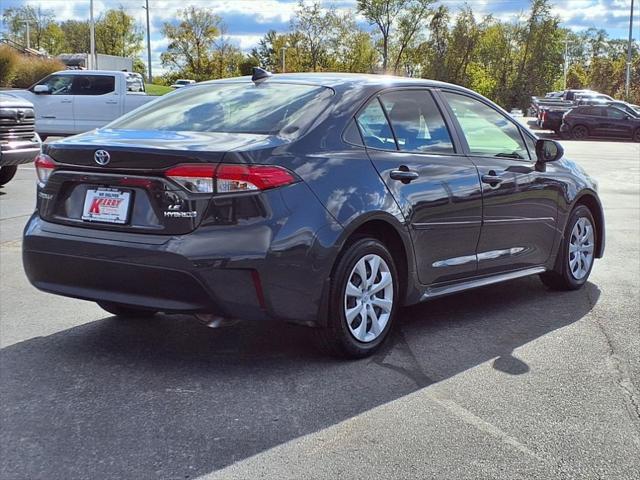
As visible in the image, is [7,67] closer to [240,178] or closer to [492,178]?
[492,178]

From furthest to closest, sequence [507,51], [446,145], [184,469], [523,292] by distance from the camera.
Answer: [507,51], [523,292], [446,145], [184,469]

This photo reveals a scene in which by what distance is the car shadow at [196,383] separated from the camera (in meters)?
3.36

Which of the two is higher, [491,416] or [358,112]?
[358,112]

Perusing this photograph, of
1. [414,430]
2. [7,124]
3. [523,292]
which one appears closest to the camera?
[414,430]

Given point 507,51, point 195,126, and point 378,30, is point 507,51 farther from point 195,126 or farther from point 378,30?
point 195,126

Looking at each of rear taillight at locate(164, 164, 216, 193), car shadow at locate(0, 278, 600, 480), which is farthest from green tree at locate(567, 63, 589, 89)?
rear taillight at locate(164, 164, 216, 193)

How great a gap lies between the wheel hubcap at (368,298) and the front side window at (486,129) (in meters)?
1.25

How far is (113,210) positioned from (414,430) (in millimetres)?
1860

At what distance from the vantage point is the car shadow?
11.0 ft

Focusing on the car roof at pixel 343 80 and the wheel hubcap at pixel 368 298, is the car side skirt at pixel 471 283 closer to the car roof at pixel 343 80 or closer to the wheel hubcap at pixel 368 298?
the wheel hubcap at pixel 368 298

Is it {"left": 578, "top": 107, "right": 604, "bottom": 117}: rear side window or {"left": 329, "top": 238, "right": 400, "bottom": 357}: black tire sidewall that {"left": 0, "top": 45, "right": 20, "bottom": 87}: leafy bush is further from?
{"left": 329, "top": 238, "right": 400, "bottom": 357}: black tire sidewall

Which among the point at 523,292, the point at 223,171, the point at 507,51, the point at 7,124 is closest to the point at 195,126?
the point at 223,171

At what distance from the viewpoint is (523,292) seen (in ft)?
21.3

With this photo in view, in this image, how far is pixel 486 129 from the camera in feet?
18.8
